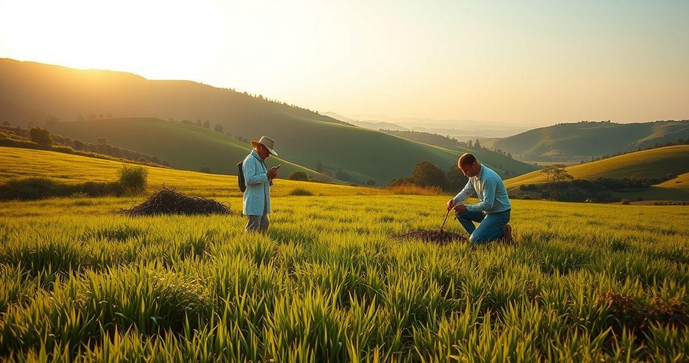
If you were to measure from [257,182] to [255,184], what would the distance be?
37 centimetres

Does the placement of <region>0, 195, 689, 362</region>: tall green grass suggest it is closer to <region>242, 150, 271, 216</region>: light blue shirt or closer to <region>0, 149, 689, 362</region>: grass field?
<region>0, 149, 689, 362</region>: grass field

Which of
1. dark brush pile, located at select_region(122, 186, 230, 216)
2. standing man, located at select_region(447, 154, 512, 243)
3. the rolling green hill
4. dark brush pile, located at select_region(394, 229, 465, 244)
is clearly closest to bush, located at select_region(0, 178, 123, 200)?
dark brush pile, located at select_region(122, 186, 230, 216)

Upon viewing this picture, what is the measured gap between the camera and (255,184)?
30.3 feet

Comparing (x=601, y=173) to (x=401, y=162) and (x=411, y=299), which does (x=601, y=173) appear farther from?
(x=411, y=299)

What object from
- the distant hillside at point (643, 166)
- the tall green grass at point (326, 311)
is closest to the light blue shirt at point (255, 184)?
the tall green grass at point (326, 311)

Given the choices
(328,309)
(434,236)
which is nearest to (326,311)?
(328,309)

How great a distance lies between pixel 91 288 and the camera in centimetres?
377

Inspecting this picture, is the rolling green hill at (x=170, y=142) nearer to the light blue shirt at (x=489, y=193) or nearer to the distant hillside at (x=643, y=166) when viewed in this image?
the distant hillside at (x=643, y=166)

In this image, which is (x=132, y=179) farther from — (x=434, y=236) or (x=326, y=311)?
(x=326, y=311)

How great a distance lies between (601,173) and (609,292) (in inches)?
5204

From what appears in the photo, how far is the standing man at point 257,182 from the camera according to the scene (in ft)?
29.3

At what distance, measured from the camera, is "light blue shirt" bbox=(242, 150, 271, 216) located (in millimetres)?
8914

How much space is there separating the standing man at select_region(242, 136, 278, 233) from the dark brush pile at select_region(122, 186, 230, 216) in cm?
667

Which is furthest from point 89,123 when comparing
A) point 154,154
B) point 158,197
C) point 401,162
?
point 158,197
